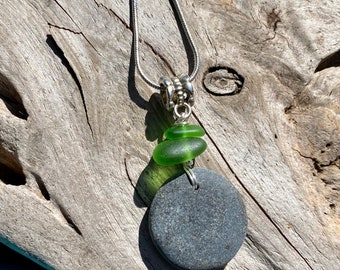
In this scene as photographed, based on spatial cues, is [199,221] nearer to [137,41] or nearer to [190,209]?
[190,209]

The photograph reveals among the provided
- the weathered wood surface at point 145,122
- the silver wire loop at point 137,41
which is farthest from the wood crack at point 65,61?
the silver wire loop at point 137,41

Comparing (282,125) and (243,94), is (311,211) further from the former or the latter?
(243,94)

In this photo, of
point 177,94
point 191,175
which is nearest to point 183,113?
point 177,94

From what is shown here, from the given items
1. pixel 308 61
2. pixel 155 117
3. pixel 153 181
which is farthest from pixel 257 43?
pixel 153 181

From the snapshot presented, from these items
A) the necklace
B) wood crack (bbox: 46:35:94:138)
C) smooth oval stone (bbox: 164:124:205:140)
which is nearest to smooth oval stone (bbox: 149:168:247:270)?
the necklace

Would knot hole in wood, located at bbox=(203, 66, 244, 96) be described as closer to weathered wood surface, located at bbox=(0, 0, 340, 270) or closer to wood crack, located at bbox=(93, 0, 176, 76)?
weathered wood surface, located at bbox=(0, 0, 340, 270)

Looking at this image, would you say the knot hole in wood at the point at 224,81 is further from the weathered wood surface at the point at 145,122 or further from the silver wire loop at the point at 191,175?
the silver wire loop at the point at 191,175
